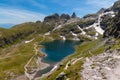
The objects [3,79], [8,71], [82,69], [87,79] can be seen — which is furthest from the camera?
[8,71]

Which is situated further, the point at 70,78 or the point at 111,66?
the point at 111,66

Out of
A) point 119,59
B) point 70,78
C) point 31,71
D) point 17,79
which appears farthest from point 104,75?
point 31,71

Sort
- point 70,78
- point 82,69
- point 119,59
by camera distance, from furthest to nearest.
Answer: point 119,59 → point 82,69 → point 70,78

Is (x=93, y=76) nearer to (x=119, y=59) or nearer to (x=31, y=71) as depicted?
(x=119, y=59)

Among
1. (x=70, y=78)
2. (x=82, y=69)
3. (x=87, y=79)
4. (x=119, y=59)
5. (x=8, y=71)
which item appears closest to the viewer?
(x=87, y=79)

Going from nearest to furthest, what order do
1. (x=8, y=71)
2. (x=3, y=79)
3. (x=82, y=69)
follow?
1. (x=82, y=69)
2. (x=3, y=79)
3. (x=8, y=71)

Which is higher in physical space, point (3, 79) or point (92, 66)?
point (92, 66)

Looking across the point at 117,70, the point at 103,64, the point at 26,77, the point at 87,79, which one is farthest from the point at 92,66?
the point at 26,77

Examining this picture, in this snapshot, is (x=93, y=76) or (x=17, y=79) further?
(x=17, y=79)

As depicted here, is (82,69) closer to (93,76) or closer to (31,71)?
(93,76)
